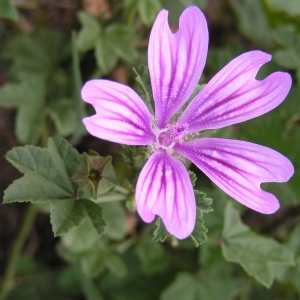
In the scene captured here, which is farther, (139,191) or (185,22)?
(185,22)

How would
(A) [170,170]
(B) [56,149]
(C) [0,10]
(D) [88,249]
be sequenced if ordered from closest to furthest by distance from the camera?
(A) [170,170] → (B) [56,149] → (C) [0,10] → (D) [88,249]

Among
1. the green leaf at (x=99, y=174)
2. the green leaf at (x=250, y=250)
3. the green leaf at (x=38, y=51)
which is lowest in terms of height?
the green leaf at (x=250, y=250)

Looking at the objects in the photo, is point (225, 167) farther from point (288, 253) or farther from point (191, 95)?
point (288, 253)

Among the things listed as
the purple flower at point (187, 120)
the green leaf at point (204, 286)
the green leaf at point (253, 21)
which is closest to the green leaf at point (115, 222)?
the green leaf at point (204, 286)

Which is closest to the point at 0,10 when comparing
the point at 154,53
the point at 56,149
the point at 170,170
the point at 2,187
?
the point at 56,149

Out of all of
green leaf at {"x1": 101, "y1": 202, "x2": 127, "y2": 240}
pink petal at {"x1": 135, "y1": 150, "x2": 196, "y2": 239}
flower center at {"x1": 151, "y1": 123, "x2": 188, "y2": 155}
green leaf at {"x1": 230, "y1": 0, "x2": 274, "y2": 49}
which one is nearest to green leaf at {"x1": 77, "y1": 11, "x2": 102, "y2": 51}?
green leaf at {"x1": 101, "y1": 202, "x2": 127, "y2": 240}

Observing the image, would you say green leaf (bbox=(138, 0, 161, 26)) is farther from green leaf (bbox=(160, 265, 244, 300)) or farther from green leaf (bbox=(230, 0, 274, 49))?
green leaf (bbox=(160, 265, 244, 300))

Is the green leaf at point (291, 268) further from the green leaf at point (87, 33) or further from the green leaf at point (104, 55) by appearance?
the green leaf at point (87, 33)
